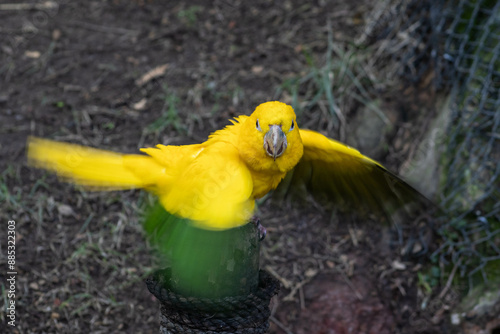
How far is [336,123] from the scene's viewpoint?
428 centimetres

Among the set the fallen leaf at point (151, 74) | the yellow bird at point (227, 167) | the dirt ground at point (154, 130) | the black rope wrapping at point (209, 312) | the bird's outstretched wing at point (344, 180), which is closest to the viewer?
the black rope wrapping at point (209, 312)

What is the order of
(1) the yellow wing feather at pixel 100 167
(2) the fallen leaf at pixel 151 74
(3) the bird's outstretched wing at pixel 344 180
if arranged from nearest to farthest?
1. (1) the yellow wing feather at pixel 100 167
2. (3) the bird's outstretched wing at pixel 344 180
3. (2) the fallen leaf at pixel 151 74

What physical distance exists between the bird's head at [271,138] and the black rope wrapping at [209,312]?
608mm

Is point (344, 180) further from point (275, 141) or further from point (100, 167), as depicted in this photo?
point (100, 167)

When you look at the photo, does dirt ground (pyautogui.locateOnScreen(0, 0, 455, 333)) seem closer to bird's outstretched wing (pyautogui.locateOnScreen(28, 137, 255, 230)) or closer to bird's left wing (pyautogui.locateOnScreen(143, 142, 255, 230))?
bird's outstretched wing (pyautogui.locateOnScreen(28, 137, 255, 230))

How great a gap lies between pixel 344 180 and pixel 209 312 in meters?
1.19

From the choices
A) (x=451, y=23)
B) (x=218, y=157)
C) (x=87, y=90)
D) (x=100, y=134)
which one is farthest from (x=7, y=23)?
(x=451, y=23)

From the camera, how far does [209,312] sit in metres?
2.19

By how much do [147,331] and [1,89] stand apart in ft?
8.36

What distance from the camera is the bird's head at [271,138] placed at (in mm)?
2357

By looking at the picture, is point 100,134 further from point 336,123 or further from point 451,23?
point 451,23

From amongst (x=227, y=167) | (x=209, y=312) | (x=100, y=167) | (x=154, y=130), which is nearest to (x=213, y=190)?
(x=227, y=167)

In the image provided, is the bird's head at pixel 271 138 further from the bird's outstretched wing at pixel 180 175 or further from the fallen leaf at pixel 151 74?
the fallen leaf at pixel 151 74

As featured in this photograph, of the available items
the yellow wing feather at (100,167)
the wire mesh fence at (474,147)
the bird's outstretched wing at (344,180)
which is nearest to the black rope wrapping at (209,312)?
the yellow wing feather at (100,167)
